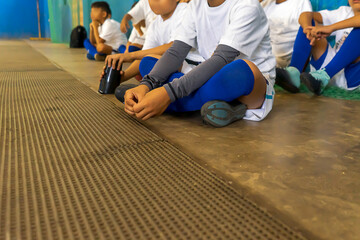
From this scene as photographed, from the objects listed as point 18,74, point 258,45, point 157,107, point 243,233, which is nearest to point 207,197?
point 243,233

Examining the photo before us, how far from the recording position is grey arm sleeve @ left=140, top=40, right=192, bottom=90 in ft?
3.37

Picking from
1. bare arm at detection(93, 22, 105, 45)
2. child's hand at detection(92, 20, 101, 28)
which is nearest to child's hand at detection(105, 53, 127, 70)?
bare arm at detection(93, 22, 105, 45)

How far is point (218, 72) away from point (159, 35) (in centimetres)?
78

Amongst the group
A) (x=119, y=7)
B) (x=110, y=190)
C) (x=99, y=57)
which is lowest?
(x=99, y=57)

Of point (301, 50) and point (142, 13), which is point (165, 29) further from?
point (142, 13)

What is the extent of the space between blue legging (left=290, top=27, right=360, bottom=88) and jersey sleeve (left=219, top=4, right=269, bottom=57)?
650 mm

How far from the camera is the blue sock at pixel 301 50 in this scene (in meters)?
1.61

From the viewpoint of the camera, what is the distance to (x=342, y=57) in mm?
1436

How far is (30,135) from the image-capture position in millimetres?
812

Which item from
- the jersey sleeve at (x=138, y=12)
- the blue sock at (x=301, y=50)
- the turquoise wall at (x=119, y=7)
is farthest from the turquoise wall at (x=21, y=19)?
the blue sock at (x=301, y=50)

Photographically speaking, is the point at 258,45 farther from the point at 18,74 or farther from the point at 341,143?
the point at 18,74

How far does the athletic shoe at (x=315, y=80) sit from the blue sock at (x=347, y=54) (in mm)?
53

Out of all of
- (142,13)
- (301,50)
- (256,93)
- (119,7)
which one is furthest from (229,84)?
(119,7)

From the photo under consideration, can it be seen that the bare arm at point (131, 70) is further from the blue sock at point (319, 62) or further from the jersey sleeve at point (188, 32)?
the blue sock at point (319, 62)
